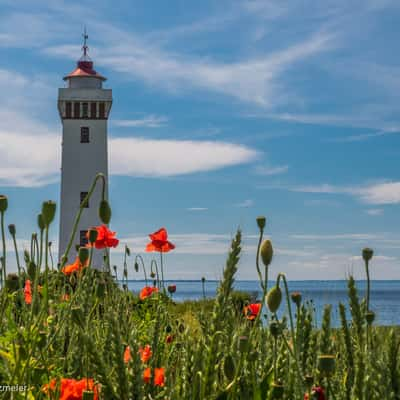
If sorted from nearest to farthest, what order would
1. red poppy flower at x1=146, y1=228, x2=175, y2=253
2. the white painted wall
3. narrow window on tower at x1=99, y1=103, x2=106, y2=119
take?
red poppy flower at x1=146, y1=228, x2=175, y2=253 → the white painted wall → narrow window on tower at x1=99, y1=103, x2=106, y2=119

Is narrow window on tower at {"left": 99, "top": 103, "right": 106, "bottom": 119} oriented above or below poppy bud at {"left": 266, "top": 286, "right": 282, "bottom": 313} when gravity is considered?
above

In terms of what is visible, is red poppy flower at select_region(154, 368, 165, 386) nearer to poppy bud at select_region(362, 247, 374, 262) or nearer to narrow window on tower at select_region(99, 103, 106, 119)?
poppy bud at select_region(362, 247, 374, 262)

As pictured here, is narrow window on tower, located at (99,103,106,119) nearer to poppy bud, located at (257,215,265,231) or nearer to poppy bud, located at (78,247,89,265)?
poppy bud, located at (78,247,89,265)

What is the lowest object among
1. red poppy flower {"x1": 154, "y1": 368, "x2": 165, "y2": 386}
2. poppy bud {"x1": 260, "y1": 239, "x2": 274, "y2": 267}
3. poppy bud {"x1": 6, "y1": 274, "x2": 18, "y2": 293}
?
red poppy flower {"x1": 154, "y1": 368, "x2": 165, "y2": 386}

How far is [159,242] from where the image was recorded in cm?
395

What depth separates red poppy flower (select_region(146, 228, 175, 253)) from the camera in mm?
3941

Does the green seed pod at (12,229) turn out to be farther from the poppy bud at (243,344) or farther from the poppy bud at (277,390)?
the poppy bud at (277,390)

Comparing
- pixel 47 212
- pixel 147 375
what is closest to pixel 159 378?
pixel 147 375

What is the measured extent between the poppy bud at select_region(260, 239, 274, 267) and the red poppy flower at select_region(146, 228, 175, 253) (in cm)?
262

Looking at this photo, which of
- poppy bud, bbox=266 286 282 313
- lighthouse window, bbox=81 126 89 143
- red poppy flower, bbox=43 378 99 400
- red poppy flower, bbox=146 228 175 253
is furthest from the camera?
lighthouse window, bbox=81 126 89 143

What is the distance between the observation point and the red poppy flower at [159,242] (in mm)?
3941

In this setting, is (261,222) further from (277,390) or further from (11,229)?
(11,229)

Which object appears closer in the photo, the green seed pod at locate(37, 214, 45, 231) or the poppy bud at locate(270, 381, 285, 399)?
the poppy bud at locate(270, 381, 285, 399)

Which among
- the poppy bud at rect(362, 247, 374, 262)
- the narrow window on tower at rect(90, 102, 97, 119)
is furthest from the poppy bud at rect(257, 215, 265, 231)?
the narrow window on tower at rect(90, 102, 97, 119)
